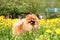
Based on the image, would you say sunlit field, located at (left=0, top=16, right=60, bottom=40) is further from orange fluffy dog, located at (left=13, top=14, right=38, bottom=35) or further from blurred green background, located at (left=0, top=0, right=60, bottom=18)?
blurred green background, located at (left=0, top=0, right=60, bottom=18)

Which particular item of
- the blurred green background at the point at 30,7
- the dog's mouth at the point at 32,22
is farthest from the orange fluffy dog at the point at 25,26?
the blurred green background at the point at 30,7

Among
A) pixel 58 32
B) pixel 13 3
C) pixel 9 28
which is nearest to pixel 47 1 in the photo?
pixel 13 3

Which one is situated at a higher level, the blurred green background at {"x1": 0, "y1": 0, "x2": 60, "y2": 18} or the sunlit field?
the sunlit field

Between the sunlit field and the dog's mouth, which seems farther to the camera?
the dog's mouth

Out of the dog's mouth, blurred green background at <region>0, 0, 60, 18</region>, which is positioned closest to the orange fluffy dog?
the dog's mouth

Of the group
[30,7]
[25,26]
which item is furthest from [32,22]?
[30,7]

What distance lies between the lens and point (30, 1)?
9.97 feet

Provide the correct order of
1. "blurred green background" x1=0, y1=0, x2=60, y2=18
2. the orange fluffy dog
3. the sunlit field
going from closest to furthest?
the sunlit field < the orange fluffy dog < "blurred green background" x1=0, y1=0, x2=60, y2=18

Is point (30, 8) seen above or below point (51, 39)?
below

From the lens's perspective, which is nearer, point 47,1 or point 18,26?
point 18,26

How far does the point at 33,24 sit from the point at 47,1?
42.5 inches

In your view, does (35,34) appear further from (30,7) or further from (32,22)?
(30,7)

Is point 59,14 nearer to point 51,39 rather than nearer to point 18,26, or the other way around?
point 18,26

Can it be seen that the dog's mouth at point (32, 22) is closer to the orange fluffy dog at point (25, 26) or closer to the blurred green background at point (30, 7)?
the orange fluffy dog at point (25, 26)
